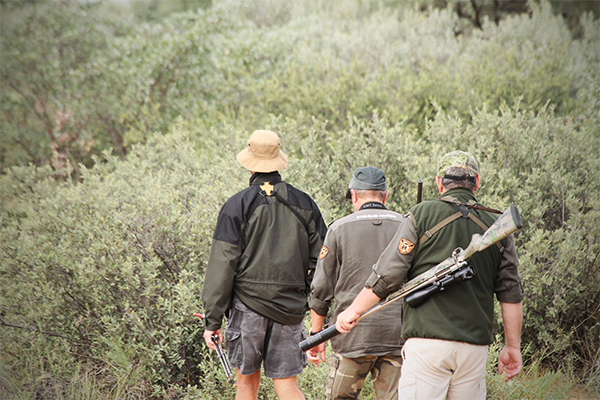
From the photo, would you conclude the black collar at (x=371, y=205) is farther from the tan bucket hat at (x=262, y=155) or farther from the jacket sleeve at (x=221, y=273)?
the jacket sleeve at (x=221, y=273)

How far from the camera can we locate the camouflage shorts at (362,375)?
2.88 meters

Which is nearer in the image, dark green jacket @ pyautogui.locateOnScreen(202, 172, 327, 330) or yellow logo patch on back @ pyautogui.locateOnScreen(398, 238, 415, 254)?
yellow logo patch on back @ pyautogui.locateOnScreen(398, 238, 415, 254)

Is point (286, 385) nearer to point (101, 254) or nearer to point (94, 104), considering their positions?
point (101, 254)

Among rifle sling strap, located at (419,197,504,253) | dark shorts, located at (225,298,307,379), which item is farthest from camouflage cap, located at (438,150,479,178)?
dark shorts, located at (225,298,307,379)

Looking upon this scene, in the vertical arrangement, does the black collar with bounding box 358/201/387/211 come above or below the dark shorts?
above

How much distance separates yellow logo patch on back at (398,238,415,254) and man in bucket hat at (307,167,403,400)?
484 millimetres

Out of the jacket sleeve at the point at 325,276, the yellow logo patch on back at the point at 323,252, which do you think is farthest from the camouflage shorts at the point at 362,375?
the yellow logo patch on back at the point at 323,252

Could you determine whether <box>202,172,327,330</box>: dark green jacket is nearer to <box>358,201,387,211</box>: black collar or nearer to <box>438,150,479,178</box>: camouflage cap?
<box>358,201,387,211</box>: black collar

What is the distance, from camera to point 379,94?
8.61m

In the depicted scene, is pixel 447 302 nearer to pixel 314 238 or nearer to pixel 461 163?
pixel 461 163

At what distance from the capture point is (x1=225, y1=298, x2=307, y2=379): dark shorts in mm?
3072

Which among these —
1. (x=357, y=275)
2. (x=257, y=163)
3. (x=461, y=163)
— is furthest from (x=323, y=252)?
(x=461, y=163)

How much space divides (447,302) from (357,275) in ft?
2.17

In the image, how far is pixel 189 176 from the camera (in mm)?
5930
